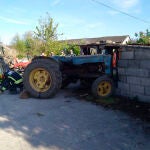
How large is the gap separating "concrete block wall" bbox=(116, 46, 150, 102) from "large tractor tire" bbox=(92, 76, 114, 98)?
0.30 m

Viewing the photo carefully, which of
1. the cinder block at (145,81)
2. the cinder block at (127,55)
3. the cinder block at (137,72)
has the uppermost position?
the cinder block at (127,55)

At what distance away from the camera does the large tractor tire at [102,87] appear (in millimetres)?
7645

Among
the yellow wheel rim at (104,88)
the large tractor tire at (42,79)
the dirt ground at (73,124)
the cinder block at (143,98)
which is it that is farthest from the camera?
the yellow wheel rim at (104,88)

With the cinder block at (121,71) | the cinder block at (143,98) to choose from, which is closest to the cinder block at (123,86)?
the cinder block at (121,71)

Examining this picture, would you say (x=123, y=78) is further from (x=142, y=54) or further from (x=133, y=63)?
(x=142, y=54)

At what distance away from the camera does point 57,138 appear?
187 inches

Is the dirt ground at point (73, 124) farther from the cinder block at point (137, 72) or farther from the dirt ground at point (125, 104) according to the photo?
the cinder block at point (137, 72)

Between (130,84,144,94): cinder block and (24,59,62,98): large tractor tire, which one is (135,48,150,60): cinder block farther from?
(24,59,62,98): large tractor tire

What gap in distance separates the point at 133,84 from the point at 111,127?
2385 millimetres

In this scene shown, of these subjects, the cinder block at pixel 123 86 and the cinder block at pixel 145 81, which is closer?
the cinder block at pixel 145 81

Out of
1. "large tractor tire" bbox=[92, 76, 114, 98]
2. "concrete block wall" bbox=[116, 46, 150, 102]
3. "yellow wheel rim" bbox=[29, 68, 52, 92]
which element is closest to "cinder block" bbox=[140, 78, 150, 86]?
"concrete block wall" bbox=[116, 46, 150, 102]

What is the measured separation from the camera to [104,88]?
7758 millimetres

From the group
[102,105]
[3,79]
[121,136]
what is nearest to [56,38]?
[3,79]

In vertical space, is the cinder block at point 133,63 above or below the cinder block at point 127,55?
below
